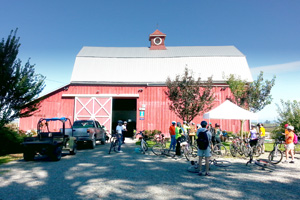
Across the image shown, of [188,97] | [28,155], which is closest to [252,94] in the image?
[188,97]

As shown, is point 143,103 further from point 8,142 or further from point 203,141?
point 203,141

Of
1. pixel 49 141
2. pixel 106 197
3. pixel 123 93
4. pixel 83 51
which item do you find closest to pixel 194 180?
pixel 106 197

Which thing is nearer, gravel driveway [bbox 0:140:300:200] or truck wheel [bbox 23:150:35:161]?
gravel driveway [bbox 0:140:300:200]

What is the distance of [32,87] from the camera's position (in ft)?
39.2

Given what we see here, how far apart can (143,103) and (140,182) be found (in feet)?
51.8

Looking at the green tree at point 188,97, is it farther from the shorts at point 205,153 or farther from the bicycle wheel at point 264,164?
the shorts at point 205,153

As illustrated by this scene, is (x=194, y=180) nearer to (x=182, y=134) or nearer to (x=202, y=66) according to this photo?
(x=182, y=134)

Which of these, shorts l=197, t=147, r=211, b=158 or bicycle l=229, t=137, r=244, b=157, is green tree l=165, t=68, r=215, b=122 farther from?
shorts l=197, t=147, r=211, b=158

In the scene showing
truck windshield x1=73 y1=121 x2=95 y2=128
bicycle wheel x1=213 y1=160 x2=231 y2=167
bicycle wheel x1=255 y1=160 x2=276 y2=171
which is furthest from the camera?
truck windshield x1=73 y1=121 x2=95 y2=128

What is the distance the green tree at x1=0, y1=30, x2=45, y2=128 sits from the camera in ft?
35.9

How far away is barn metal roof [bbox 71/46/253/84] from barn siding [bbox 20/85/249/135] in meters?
0.81

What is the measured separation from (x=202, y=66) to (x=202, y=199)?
20.7m

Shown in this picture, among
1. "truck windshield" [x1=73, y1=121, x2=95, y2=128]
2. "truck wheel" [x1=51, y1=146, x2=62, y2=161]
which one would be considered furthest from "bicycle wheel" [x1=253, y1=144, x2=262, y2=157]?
"truck windshield" [x1=73, y1=121, x2=95, y2=128]

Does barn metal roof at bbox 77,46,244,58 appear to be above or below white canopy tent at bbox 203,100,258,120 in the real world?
above
